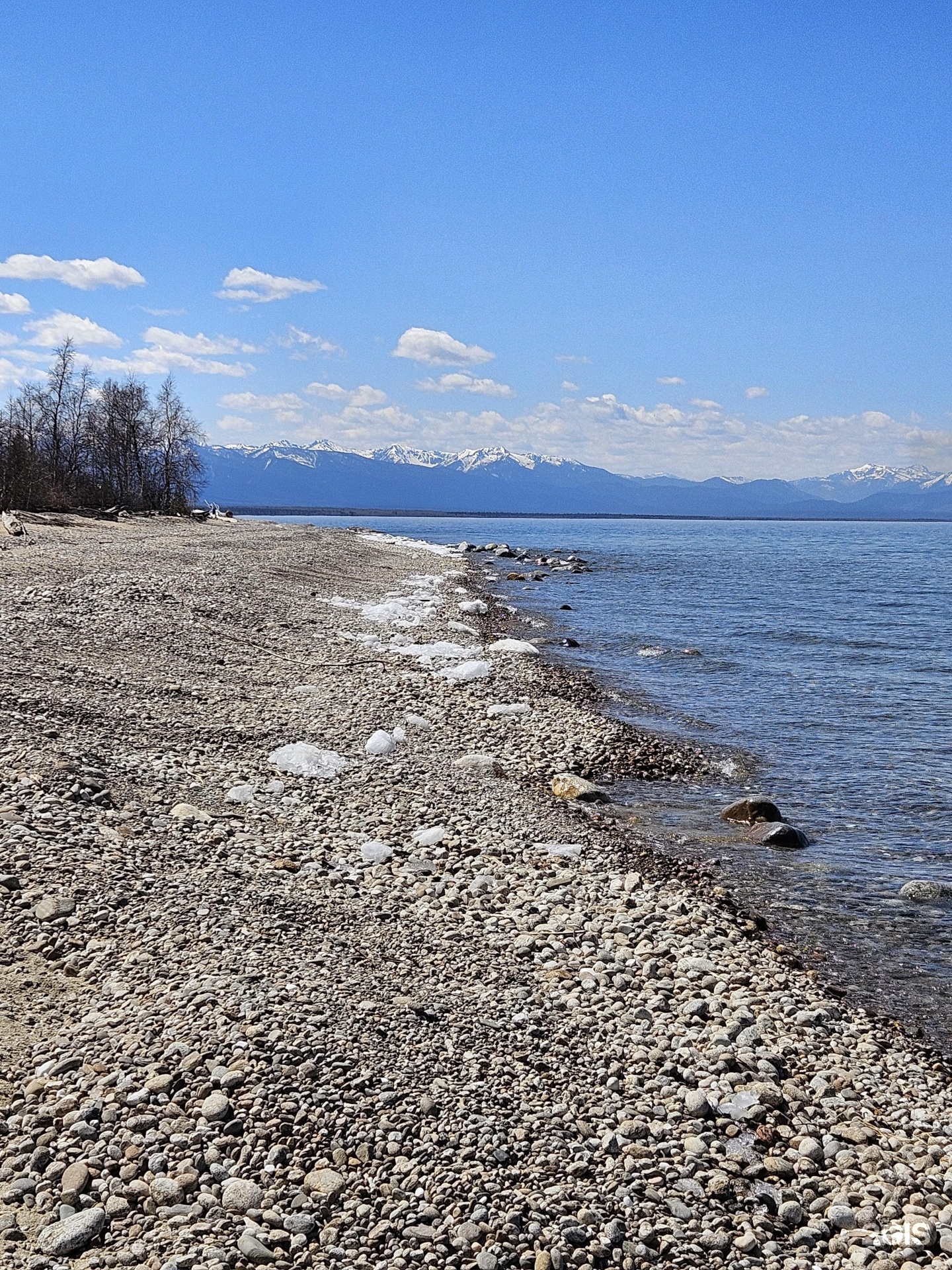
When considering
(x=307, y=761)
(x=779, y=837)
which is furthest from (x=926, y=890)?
(x=307, y=761)

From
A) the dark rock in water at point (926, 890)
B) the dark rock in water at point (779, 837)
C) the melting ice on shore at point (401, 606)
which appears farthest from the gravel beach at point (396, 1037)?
the melting ice on shore at point (401, 606)

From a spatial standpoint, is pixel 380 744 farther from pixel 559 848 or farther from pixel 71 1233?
pixel 71 1233

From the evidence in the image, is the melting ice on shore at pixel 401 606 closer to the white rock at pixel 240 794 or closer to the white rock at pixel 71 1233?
the white rock at pixel 240 794

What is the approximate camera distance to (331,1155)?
16.9ft

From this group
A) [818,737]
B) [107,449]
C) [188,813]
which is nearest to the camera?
[188,813]

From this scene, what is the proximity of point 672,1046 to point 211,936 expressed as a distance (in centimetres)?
405

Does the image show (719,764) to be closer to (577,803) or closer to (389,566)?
(577,803)

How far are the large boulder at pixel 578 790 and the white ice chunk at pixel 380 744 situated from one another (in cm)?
281

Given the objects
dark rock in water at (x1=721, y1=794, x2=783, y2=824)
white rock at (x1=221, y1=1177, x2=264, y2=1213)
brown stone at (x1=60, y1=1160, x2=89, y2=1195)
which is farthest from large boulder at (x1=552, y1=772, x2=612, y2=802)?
brown stone at (x1=60, y1=1160, x2=89, y2=1195)

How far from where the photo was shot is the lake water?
9.19 m

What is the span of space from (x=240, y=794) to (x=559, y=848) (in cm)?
431

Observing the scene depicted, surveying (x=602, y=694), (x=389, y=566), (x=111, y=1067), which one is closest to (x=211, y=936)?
(x=111, y=1067)

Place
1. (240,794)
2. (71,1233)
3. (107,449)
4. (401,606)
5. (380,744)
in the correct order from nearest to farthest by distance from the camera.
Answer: (71,1233), (240,794), (380,744), (401,606), (107,449)

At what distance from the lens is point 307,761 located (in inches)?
497
